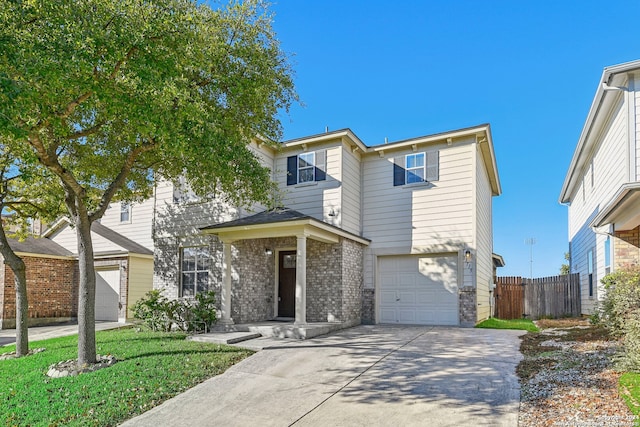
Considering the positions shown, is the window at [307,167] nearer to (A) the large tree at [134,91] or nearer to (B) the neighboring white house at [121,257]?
(A) the large tree at [134,91]

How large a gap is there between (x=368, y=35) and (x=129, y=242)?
11875 millimetres

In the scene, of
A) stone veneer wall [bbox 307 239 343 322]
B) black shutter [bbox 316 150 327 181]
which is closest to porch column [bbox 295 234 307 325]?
stone veneer wall [bbox 307 239 343 322]

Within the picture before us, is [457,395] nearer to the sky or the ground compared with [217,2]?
nearer to the ground

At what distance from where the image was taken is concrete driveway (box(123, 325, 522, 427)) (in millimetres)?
5279

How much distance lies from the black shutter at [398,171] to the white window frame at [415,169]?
117mm

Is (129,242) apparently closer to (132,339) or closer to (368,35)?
(132,339)

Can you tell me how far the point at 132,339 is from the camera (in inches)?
400

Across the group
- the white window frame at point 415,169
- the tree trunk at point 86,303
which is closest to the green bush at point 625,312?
the white window frame at point 415,169

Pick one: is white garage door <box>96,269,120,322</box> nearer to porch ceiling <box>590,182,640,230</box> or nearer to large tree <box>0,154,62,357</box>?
large tree <box>0,154,62,357</box>

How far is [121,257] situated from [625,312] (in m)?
15.3

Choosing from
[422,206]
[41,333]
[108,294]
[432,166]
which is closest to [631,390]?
[422,206]

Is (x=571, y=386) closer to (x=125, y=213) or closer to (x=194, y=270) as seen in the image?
(x=194, y=270)

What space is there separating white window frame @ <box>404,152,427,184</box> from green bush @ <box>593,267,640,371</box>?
5.96 meters

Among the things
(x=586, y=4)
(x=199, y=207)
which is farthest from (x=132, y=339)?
(x=586, y=4)
